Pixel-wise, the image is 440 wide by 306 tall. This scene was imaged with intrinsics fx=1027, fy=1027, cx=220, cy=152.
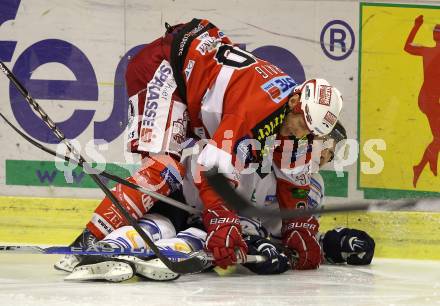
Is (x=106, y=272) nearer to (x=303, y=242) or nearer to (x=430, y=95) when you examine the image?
(x=303, y=242)

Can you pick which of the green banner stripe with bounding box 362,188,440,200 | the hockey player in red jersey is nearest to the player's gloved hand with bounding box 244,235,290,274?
the hockey player in red jersey

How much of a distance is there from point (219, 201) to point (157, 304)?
74cm

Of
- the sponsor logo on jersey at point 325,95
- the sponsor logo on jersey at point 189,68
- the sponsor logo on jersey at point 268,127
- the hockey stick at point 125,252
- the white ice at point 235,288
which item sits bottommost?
the white ice at point 235,288

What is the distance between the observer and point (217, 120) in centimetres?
425

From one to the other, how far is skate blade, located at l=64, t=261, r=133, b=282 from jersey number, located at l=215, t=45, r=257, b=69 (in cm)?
102

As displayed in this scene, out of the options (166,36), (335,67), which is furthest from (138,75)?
(335,67)

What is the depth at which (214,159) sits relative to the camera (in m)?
3.96

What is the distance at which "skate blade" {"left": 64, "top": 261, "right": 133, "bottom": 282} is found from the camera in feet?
12.3

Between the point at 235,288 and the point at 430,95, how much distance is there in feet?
5.25

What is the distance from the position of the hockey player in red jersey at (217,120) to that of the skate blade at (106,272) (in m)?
0.36

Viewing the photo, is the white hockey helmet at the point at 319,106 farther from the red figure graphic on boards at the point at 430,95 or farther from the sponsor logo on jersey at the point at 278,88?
the red figure graphic on boards at the point at 430,95

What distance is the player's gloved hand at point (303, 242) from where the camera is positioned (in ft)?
14.3

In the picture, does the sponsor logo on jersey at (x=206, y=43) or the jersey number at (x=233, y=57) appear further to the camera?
the sponsor logo on jersey at (x=206, y=43)

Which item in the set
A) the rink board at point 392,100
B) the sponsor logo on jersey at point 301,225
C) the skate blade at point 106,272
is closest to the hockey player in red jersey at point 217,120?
the sponsor logo on jersey at point 301,225
